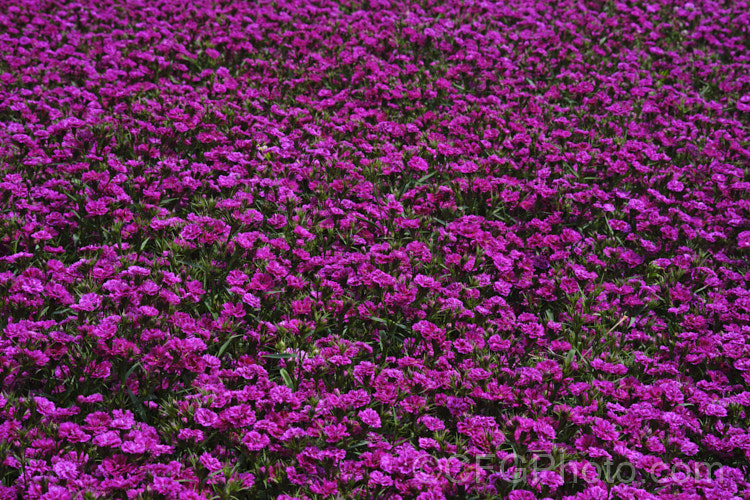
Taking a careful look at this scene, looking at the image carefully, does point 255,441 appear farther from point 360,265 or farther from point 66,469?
point 360,265

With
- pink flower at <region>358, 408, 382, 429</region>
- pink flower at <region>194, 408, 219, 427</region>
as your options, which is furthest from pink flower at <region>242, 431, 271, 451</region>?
pink flower at <region>358, 408, 382, 429</region>

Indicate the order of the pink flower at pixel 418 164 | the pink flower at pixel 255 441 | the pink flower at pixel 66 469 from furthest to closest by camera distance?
the pink flower at pixel 418 164, the pink flower at pixel 255 441, the pink flower at pixel 66 469

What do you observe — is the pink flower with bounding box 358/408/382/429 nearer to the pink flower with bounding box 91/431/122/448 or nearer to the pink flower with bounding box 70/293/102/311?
the pink flower with bounding box 91/431/122/448

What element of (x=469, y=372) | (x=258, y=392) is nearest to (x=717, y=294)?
(x=469, y=372)

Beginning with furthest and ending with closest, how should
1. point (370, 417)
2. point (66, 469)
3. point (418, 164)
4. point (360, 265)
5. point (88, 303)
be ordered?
point (418, 164) → point (360, 265) → point (88, 303) → point (370, 417) → point (66, 469)

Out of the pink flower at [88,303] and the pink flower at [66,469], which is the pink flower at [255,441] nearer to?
the pink flower at [66,469]

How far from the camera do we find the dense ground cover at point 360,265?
9.35 feet

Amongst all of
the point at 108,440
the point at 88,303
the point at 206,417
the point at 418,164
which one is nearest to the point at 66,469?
the point at 108,440

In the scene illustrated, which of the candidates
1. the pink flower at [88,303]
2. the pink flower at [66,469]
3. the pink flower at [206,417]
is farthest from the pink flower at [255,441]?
the pink flower at [88,303]

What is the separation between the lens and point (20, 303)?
10.7 feet

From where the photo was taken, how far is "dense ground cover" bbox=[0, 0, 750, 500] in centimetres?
285

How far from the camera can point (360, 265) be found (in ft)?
12.5

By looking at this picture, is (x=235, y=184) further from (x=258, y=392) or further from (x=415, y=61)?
(x=415, y=61)

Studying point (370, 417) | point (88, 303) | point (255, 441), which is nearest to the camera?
point (255, 441)
